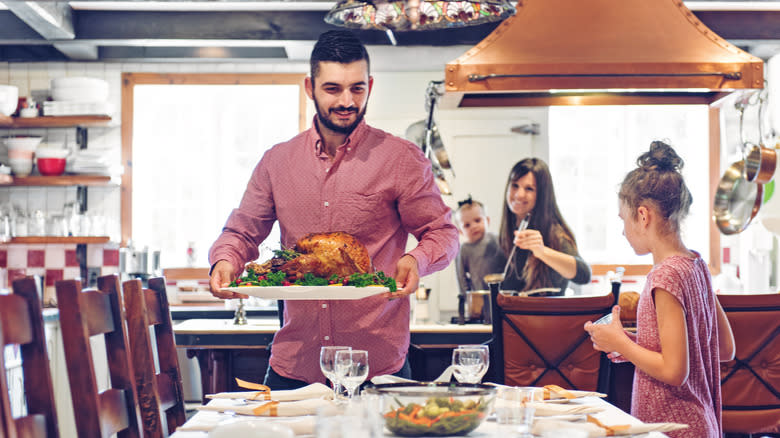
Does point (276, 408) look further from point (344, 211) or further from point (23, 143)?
point (23, 143)

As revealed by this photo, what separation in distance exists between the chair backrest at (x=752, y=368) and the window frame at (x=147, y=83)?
3922 millimetres

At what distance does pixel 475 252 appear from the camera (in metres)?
4.78

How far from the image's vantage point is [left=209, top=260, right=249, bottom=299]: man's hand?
84.1 inches

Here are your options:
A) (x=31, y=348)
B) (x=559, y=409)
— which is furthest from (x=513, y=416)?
(x=31, y=348)

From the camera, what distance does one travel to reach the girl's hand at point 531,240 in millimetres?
3910

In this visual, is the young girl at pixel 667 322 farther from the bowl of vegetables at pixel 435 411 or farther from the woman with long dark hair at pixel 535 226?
the woman with long dark hair at pixel 535 226

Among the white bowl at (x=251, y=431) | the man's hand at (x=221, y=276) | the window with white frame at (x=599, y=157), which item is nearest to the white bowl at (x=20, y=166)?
the window with white frame at (x=599, y=157)

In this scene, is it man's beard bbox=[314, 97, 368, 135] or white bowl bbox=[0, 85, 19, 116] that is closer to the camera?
man's beard bbox=[314, 97, 368, 135]

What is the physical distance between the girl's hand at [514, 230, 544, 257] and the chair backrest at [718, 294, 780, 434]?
3.75 ft

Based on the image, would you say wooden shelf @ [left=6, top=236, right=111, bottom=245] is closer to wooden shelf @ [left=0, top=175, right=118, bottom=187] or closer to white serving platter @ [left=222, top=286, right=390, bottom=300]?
wooden shelf @ [left=0, top=175, right=118, bottom=187]

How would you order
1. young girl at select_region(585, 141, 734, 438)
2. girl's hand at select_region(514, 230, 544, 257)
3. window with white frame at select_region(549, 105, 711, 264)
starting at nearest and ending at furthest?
young girl at select_region(585, 141, 734, 438) < girl's hand at select_region(514, 230, 544, 257) < window with white frame at select_region(549, 105, 711, 264)

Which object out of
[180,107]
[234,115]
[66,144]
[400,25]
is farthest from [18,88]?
[400,25]

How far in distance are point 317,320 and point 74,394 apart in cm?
72

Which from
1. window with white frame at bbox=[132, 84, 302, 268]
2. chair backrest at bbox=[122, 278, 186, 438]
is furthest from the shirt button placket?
window with white frame at bbox=[132, 84, 302, 268]
